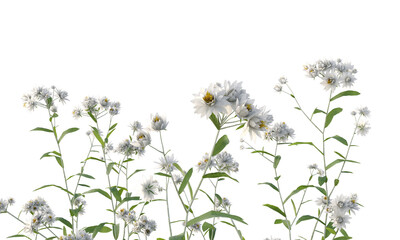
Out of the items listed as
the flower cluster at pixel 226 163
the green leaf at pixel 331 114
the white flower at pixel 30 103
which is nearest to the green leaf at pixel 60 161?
the white flower at pixel 30 103

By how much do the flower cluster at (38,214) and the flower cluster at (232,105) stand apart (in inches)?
76.4

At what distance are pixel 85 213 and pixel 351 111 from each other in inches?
118

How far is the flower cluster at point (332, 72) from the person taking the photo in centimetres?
315

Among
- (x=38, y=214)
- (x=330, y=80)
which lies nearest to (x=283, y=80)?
A: (x=330, y=80)

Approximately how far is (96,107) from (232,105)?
200 centimetres

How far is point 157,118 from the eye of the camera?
2.21 meters

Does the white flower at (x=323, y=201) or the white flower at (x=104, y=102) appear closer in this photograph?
the white flower at (x=323, y=201)

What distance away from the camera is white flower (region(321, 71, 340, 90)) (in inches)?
123

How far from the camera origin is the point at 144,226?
302 cm

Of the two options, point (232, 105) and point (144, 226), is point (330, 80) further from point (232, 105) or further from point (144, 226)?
point (144, 226)

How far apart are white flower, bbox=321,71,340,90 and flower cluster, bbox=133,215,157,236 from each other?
2030 mm

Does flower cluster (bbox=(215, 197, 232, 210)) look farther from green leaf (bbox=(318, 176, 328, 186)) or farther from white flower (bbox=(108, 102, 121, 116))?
white flower (bbox=(108, 102, 121, 116))

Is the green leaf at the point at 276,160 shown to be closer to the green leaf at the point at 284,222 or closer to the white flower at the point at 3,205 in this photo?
the green leaf at the point at 284,222

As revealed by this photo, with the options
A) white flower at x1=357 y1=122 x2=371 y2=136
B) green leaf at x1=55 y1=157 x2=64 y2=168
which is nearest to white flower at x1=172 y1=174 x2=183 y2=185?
green leaf at x1=55 y1=157 x2=64 y2=168
